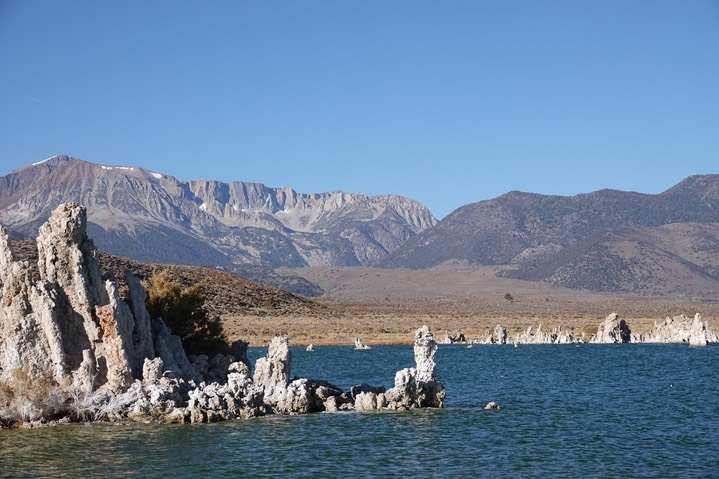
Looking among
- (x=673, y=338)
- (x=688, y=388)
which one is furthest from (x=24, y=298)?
(x=673, y=338)

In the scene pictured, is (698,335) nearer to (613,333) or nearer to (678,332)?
(678,332)

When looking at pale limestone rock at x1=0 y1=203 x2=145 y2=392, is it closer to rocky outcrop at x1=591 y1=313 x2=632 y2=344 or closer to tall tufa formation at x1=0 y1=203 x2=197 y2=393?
tall tufa formation at x1=0 y1=203 x2=197 y2=393

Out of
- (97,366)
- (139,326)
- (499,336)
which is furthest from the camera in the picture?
(499,336)

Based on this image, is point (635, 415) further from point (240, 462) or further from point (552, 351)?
point (552, 351)

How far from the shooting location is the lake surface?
2794 cm

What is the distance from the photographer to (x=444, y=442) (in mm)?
31875

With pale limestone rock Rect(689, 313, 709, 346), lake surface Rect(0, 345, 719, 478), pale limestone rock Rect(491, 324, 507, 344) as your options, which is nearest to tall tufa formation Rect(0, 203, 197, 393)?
lake surface Rect(0, 345, 719, 478)

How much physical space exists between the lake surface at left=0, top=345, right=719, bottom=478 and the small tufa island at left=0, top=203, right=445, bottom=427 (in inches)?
41.2

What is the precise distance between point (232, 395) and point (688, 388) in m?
23.7

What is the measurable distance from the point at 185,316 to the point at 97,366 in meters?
11.6

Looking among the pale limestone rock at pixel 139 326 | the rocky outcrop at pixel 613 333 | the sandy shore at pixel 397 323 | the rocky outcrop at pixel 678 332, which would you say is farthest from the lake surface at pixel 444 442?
the sandy shore at pixel 397 323

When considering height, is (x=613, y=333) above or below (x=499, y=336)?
above

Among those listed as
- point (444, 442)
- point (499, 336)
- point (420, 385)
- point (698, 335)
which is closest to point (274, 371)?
point (420, 385)

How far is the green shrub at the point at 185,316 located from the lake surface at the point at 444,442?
39.3 ft
